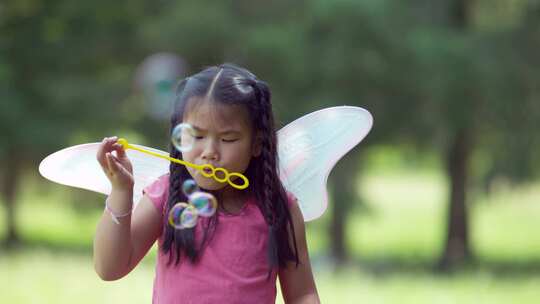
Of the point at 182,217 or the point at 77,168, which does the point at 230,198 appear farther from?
the point at 77,168

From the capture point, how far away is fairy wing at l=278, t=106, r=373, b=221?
2.49m

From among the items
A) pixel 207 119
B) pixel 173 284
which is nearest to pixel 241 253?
pixel 173 284

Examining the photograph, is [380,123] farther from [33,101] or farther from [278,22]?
[33,101]

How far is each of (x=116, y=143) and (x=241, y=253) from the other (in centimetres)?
35

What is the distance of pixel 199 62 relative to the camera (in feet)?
34.3

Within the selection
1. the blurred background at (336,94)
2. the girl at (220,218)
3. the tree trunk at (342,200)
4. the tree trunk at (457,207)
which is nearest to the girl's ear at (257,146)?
the girl at (220,218)

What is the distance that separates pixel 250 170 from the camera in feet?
7.41

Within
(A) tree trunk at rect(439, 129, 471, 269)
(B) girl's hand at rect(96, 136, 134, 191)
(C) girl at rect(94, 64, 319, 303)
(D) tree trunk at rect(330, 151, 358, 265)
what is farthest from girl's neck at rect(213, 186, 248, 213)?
(A) tree trunk at rect(439, 129, 471, 269)

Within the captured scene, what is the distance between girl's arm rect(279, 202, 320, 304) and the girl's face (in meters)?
0.20

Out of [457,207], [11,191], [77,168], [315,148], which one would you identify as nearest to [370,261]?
[457,207]

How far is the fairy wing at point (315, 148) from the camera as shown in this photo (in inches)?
98.0

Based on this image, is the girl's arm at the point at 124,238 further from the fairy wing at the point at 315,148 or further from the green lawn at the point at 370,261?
the green lawn at the point at 370,261

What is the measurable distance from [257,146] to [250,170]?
0.22 feet

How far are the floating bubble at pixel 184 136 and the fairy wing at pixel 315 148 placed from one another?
1.34ft
